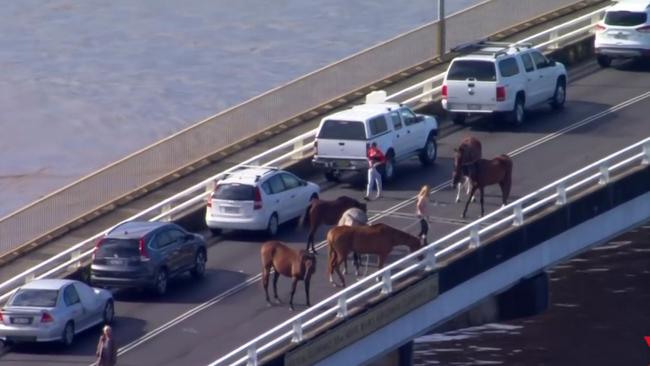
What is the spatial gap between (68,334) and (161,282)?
278 centimetres

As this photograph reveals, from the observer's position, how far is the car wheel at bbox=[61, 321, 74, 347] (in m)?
29.2

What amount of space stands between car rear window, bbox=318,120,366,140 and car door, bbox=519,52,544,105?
6.23 meters

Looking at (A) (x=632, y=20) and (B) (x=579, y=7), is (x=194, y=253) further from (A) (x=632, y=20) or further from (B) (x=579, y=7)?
(B) (x=579, y=7)

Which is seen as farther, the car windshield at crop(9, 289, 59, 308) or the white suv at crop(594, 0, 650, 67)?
the white suv at crop(594, 0, 650, 67)

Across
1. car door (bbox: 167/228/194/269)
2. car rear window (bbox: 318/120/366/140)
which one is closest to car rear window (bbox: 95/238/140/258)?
car door (bbox: 167/228/194/269)

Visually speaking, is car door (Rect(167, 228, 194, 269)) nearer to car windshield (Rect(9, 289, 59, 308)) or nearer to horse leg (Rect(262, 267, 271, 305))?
horse leg (Rect(262, 267, 271, 305))

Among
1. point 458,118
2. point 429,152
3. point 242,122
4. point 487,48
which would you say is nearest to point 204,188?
point 429,152

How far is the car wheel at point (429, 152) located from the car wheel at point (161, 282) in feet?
30.0

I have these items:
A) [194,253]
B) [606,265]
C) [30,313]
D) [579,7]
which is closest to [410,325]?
[194,253]

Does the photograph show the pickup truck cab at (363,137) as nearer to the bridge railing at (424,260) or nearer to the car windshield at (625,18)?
the bridge railing at (424,260)

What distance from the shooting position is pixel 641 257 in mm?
46844

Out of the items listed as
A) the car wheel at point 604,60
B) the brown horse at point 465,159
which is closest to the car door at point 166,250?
the brown horse at point 465,159

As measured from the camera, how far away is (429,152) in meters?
38.9

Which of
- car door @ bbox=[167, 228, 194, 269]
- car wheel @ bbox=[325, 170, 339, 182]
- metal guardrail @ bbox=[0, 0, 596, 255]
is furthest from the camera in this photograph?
car wheel @ bbox=[325, 170, 339, 182]
